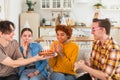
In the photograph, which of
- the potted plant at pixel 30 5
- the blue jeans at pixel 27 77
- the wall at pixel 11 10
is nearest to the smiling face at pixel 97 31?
the blue jeans at pixel 27 77

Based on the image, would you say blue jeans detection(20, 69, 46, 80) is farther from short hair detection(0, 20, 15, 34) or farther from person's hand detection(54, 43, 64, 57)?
short hair detection(0, 20, 15, 34)

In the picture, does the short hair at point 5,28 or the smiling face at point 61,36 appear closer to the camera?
the short hair at point 5,28

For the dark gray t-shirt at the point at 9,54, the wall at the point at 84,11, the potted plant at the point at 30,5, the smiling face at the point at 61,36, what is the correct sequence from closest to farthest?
the dark gray t-shirt at the point at 9,54, the smiling face at the point at 61,36, the potted plant at the point at 30,5, the wall at the point at 84,11

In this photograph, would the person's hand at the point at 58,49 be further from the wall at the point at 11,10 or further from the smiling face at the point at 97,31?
the wall at the point at 11,10

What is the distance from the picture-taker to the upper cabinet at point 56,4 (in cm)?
652

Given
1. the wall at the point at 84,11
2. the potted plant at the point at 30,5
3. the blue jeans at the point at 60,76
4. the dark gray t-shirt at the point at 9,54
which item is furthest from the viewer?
the wall at the point at 84,11

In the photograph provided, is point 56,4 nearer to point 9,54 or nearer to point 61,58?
point 61,58

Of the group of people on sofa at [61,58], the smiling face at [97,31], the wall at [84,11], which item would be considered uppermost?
the wall at [84,11]

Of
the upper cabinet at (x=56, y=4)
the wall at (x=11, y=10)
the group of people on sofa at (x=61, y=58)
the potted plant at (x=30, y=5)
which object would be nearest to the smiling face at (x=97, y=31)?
the group of people on sofa at (x=61, y=58)

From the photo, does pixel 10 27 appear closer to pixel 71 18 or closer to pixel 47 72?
pixel 47 72

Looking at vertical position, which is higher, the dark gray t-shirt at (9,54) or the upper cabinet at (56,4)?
the upper cabinet at (56,4)

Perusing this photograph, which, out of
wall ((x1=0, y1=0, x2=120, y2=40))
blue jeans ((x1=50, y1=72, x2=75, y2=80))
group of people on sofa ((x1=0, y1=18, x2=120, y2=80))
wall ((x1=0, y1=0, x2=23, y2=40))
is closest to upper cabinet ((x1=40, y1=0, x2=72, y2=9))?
wall ((x1=0, y1=0, x2=120, y2=40))

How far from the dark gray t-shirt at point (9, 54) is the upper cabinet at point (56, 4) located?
4.18 metres

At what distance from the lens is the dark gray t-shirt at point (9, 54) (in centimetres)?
237
